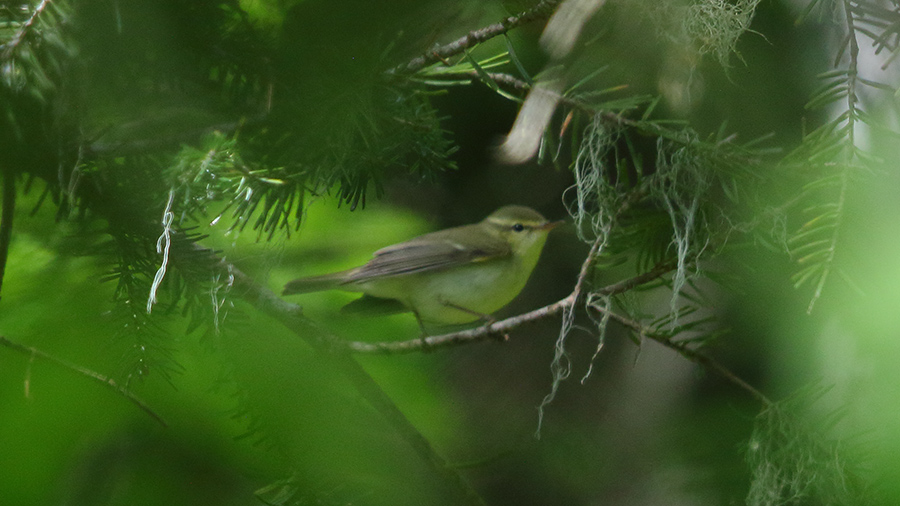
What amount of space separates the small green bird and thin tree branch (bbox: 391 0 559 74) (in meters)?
0.37

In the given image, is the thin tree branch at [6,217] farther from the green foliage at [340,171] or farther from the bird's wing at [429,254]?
the bird's wing at [429,254]

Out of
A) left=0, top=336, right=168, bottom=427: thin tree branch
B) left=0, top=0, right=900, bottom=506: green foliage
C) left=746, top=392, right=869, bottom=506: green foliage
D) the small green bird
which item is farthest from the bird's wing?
left=746, top=392, right=869, bottom=506: green foliage

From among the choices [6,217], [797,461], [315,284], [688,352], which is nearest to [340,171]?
[315,284]

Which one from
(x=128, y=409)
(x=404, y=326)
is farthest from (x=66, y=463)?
(x=404, y=326)

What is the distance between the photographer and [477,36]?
0.73m

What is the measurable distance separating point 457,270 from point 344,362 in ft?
1.54

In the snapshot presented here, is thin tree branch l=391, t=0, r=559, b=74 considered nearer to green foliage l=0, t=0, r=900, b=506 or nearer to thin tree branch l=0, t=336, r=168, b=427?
green foliage l=0, t=0, r=900, b=506

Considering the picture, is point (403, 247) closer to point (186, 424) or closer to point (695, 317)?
point (186, 424)

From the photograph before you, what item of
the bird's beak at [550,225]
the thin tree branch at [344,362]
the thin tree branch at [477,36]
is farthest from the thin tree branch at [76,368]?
the bird's beak at [550,225]

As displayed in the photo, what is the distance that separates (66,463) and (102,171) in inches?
15.3

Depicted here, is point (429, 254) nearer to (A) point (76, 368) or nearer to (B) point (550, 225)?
(B) point (550, 225)

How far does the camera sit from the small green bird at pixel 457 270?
106 cm

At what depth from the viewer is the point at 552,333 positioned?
1443mm

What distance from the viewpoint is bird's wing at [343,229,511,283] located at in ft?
3.43
